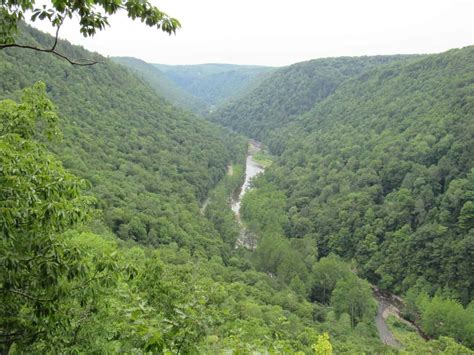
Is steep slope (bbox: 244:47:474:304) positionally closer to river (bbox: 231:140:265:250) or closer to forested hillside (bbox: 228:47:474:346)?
forested hillside (bbox: 228:47:474:346)

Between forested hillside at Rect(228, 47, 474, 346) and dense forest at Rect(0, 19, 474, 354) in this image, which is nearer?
dense forest at Rect(0, 19, 474, 354)

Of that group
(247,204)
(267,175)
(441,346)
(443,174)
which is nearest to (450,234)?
(443,174)

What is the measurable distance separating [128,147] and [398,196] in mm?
55300

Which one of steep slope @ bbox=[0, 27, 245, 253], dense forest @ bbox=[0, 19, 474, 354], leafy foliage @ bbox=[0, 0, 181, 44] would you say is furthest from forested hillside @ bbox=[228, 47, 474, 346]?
leafy foliage @ bbox=[0, 0, 181, 44]

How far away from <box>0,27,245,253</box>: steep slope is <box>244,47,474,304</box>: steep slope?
1863 centimetres

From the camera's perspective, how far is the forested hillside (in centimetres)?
5866

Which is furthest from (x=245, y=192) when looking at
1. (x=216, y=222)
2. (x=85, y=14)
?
(x=85, y=14)

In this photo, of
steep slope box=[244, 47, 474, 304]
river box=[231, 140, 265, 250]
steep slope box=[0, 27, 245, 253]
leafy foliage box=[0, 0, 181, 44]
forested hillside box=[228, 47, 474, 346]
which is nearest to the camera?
leafy foliage box=[0, 0, 181, 44]

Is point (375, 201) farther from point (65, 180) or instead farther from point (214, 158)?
point (65, 180)

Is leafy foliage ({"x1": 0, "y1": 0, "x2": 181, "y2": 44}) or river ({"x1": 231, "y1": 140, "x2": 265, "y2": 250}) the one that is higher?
leafy foliage ({"x1": 0, "y1": 0, "x2": 181, "y2": 44})

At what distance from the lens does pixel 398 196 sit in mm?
75312

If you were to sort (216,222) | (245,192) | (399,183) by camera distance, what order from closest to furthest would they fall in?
(216,222), (399,183), (245,192)

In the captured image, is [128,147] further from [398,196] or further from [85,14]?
[85,14]

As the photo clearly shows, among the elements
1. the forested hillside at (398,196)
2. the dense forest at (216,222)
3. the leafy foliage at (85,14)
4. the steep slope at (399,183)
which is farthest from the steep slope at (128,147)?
the leafy foliage at (85,14)
